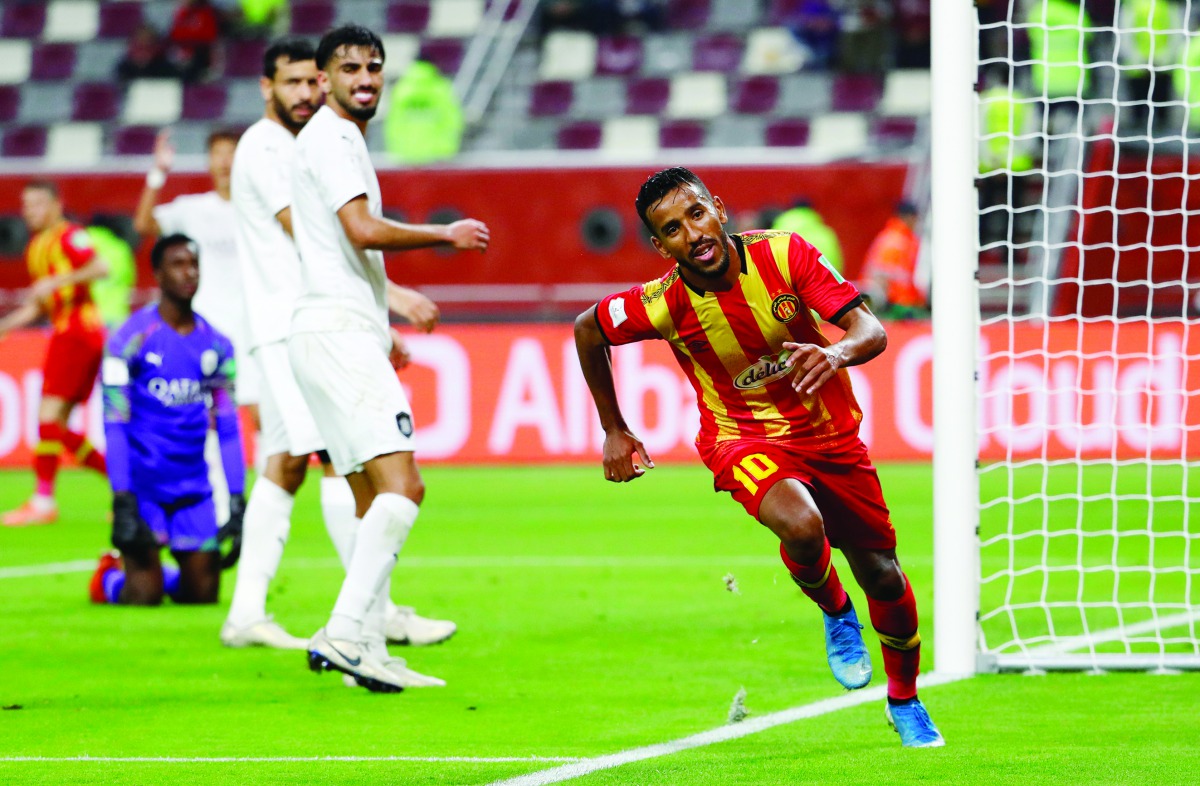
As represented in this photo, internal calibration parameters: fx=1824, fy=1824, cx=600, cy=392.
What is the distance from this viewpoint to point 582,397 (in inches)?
604

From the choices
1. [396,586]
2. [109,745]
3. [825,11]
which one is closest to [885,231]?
[825,11]

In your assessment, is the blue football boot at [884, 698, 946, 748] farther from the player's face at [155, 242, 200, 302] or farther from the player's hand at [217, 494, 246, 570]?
the player's face at [155, 242, 200, 302]

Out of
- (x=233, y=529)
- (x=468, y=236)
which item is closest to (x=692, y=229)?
(x=468, y=236)

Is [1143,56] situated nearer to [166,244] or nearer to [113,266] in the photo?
[113,266]

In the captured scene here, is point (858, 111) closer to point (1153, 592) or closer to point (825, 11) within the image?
point (825, 11)

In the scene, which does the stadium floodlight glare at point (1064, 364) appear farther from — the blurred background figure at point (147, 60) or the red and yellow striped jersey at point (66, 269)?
the blurred background figure at point (147, 60)

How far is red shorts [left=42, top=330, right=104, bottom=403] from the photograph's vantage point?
11.7 metres

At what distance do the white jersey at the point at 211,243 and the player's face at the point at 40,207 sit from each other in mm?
2187

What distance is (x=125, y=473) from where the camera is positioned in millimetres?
7723

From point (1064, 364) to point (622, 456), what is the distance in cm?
1049

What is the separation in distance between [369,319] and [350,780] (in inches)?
71.6

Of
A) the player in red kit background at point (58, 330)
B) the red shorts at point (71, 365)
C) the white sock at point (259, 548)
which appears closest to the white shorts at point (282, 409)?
the white sock at point (259, 548)

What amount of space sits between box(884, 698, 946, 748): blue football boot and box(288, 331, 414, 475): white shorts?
1.77m

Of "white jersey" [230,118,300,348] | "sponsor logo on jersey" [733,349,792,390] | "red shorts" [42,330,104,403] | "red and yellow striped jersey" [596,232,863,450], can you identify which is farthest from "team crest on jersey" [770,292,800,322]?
"red shorts" [42,330,104,403]
